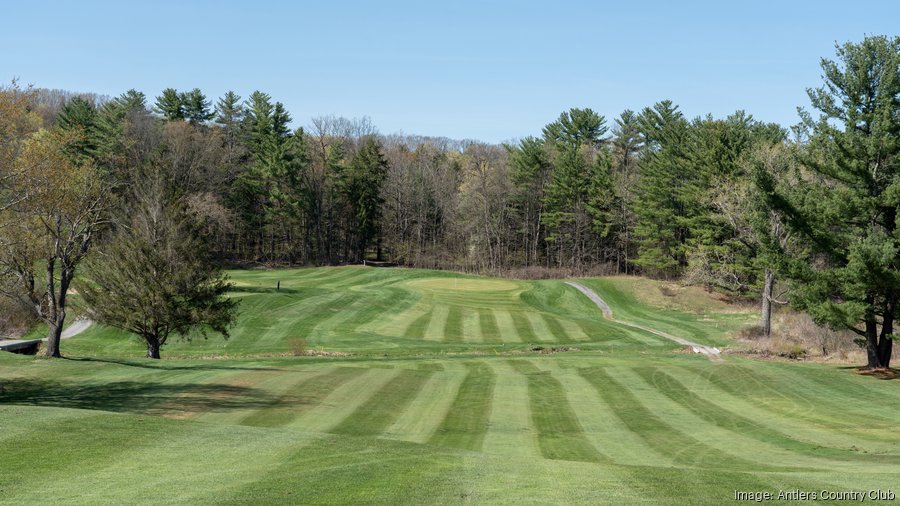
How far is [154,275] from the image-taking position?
3428cm

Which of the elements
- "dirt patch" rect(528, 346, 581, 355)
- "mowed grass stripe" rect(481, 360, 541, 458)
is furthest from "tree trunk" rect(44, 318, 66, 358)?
"dirt patch" rect(528, 346, 581, 355)

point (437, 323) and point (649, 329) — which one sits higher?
point (437, 323)

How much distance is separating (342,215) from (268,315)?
183 feet

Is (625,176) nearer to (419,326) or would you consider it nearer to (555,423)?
(419,326)

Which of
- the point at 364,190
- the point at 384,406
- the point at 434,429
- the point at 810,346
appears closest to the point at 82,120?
the point at 364,190

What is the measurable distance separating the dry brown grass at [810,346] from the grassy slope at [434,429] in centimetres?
643

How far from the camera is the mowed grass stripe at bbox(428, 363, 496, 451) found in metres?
17.6

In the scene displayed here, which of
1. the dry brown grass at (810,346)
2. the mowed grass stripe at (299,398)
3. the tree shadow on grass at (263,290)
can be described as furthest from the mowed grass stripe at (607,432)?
the tree shadow on grass at (263,290)

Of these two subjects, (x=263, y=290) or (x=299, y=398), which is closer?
(x=299, y=398)

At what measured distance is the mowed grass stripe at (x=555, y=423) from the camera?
16.6 metres

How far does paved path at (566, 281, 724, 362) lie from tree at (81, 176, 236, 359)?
25643mm

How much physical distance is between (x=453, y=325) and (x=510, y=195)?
1935 inches

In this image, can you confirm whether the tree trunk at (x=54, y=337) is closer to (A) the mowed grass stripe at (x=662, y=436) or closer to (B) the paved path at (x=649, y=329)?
(A) the mowed grass stripe at (x=662, y=436)

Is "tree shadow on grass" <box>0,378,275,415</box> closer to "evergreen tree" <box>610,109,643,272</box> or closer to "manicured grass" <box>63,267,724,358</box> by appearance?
"manicured grass" <box>63,267,724,358</box>
